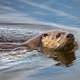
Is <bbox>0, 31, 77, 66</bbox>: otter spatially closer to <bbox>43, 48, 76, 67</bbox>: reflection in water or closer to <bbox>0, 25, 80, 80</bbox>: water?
<bbox>43, 48, 76, 67</bbox>: reflection in water

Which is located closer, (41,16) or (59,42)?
(59,42)

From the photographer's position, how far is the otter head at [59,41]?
8.23 meters

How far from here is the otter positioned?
26.8 ft

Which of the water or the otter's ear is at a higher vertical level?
the otter's ear

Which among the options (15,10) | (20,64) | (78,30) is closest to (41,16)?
(15,10)

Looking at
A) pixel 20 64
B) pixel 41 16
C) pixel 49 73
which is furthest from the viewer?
pixel 41 16

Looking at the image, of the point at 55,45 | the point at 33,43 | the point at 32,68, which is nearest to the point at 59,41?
the point at 55,45

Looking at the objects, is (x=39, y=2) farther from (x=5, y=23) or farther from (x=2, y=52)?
(x=2, y=52)

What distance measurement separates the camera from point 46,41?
883 cm

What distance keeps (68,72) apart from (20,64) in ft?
3.03

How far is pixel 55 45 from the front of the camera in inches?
339

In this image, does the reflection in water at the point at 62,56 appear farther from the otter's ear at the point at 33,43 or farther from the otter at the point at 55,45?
the otter's ear at the point at 33,43

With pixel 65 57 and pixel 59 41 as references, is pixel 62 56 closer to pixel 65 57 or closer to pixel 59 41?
pixel 65 57

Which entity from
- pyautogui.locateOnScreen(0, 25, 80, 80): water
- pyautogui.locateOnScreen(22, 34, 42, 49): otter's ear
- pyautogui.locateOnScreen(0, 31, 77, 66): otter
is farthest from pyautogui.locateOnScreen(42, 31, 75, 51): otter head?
pyautogui.locateOnScreen(0, 25, 80, 80): water
